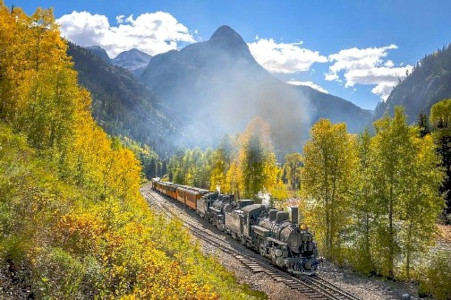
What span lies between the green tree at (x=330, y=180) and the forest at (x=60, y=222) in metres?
13.2

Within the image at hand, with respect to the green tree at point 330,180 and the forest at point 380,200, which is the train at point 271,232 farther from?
the forest at point 380,200

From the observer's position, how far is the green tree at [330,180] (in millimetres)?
30609

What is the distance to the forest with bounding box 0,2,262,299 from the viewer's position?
32.3 ft

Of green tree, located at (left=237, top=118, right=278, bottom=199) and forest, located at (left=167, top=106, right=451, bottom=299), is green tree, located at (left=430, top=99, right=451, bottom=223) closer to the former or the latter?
forest, located at (left=167, top=106, right=451, bottom=299)

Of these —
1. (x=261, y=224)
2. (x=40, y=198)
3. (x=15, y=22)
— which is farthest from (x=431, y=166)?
(x=15, y=22)

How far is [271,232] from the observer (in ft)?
90.3

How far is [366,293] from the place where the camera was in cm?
2133

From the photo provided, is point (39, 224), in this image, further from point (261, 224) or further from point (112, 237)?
point (261, 224)

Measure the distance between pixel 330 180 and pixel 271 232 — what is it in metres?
7.75

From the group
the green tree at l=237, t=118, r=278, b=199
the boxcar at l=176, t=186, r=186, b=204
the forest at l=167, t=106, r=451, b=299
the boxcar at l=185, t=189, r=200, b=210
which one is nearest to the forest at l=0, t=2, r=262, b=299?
the forest at l=167, t=106, r=451, b=299

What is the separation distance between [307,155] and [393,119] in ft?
27.0

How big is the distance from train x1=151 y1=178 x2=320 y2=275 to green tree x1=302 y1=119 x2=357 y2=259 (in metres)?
3.52

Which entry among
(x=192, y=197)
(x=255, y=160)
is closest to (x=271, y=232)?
(x=255, y=160)

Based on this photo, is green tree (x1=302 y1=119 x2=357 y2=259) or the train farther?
green tree (x1=302 y1=119 x2=357 y2=259)
